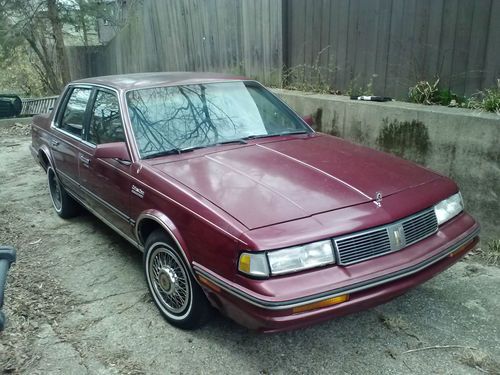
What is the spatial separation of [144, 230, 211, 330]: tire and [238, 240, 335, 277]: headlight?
602 millimetres

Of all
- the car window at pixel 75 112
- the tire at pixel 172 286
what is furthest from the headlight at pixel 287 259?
the car window at pixel 75 112

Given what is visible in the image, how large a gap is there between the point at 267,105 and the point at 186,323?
2037 mm

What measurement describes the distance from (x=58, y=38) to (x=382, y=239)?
1095cm

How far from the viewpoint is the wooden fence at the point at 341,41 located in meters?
4.36

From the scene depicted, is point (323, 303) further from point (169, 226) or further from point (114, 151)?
point (114, 151)

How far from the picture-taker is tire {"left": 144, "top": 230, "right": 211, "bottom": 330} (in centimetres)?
288

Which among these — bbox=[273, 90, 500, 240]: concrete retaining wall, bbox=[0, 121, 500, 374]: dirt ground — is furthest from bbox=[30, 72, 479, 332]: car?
bbox=[273, 90, 500, 240]: concrete retaining wall

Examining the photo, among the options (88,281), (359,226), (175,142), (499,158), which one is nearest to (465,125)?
(499,158)

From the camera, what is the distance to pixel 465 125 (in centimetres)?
398

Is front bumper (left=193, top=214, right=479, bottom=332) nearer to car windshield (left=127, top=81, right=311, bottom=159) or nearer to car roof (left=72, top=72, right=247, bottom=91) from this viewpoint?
car windshield (left=127, top=81, right=311, bottom=159)

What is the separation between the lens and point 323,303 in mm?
2326

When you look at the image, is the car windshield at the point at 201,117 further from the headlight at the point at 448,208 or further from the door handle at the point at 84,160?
the headlight at the point at 448,208

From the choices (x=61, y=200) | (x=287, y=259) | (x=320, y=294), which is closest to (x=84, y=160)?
(x=61, y=200)

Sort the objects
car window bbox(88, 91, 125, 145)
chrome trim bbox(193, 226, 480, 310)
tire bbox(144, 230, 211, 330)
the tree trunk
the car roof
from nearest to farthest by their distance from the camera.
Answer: chrome trim bbox(193, 226, 480, 310)
tire bbox(144, 230, 211, 330)
car window bbox(88, 91, 125, 145)
the car roof
the tree trunk
